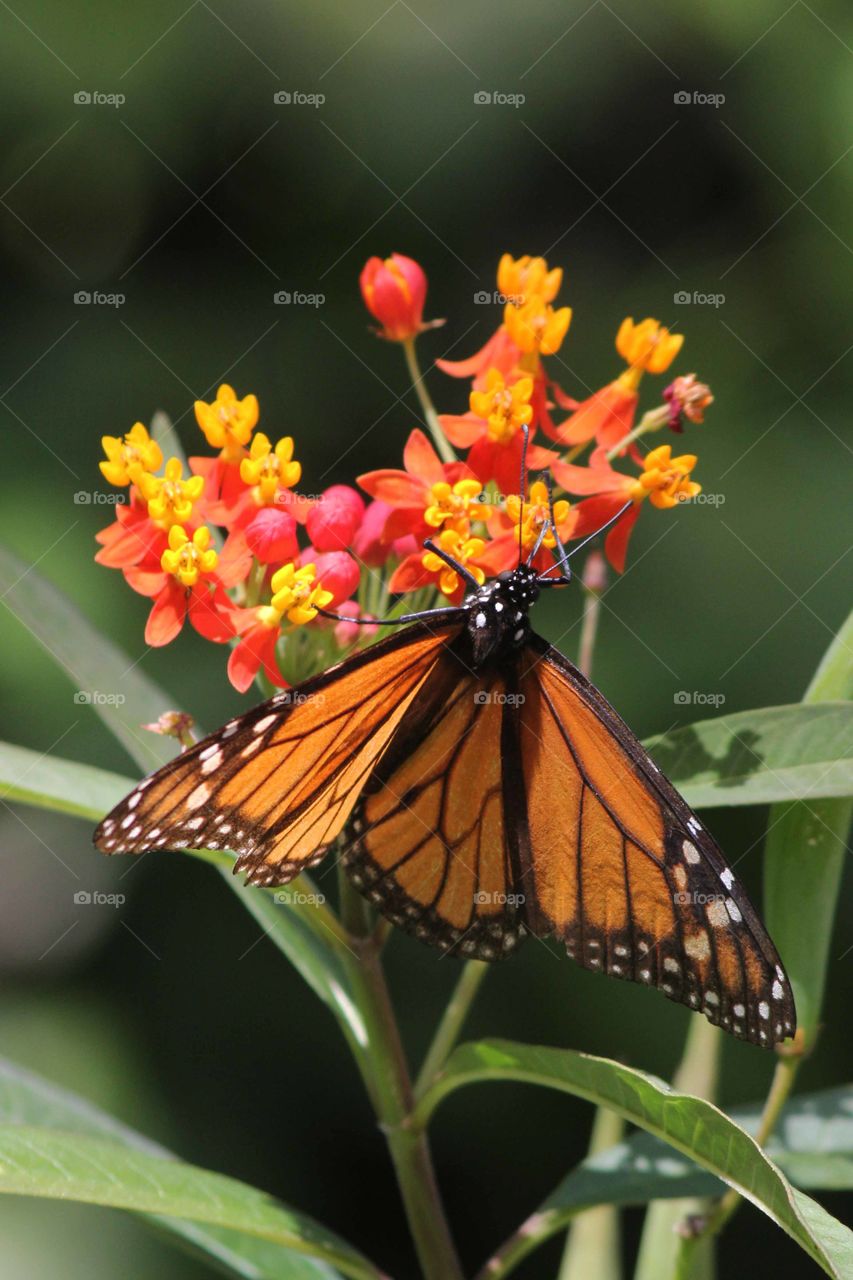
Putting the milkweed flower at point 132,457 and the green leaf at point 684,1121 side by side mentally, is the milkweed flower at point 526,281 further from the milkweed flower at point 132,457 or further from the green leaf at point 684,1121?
the green leaf at point 684,1121

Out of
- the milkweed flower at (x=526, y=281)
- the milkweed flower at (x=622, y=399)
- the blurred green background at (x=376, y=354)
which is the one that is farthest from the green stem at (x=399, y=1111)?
the blurred green background at (x=376, y=354)

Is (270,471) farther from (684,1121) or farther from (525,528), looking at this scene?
(684,1121)

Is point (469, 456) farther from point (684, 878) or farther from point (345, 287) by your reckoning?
point (345, 287)

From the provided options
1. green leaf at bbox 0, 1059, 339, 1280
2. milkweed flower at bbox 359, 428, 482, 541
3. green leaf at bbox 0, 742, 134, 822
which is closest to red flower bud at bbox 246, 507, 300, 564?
milkweed flower at bbox 359, 428, 482, 541

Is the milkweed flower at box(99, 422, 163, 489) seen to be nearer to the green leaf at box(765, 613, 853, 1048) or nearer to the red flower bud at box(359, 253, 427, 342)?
the red flower bud at box(359, 253, 427, 342)

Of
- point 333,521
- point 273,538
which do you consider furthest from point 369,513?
point 273,538

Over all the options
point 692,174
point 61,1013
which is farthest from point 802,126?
point 61,1013
